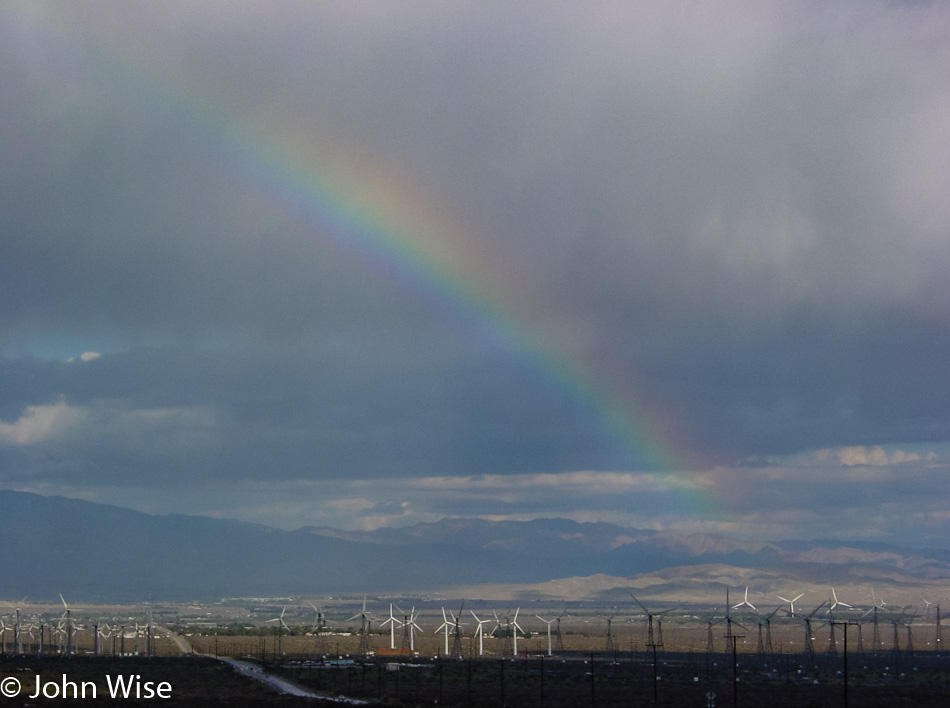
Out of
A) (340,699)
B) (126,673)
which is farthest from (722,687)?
(126,673)

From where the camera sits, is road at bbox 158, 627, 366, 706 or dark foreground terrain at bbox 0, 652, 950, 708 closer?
dark foreground terrain at bbox 0, 652, 950, 708

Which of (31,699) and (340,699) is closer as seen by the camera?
(31,699)

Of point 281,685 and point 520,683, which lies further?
point 520,683

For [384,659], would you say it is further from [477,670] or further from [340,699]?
[340,699]

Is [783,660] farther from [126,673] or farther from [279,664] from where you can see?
[126,673]

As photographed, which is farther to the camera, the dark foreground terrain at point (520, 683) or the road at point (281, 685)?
the road at point (281, 685)

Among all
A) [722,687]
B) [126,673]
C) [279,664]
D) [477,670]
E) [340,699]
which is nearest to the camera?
[340,699]

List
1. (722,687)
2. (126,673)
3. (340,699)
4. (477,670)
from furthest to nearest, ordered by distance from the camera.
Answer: (477,670), (126,673), (722,687), (340,699)
